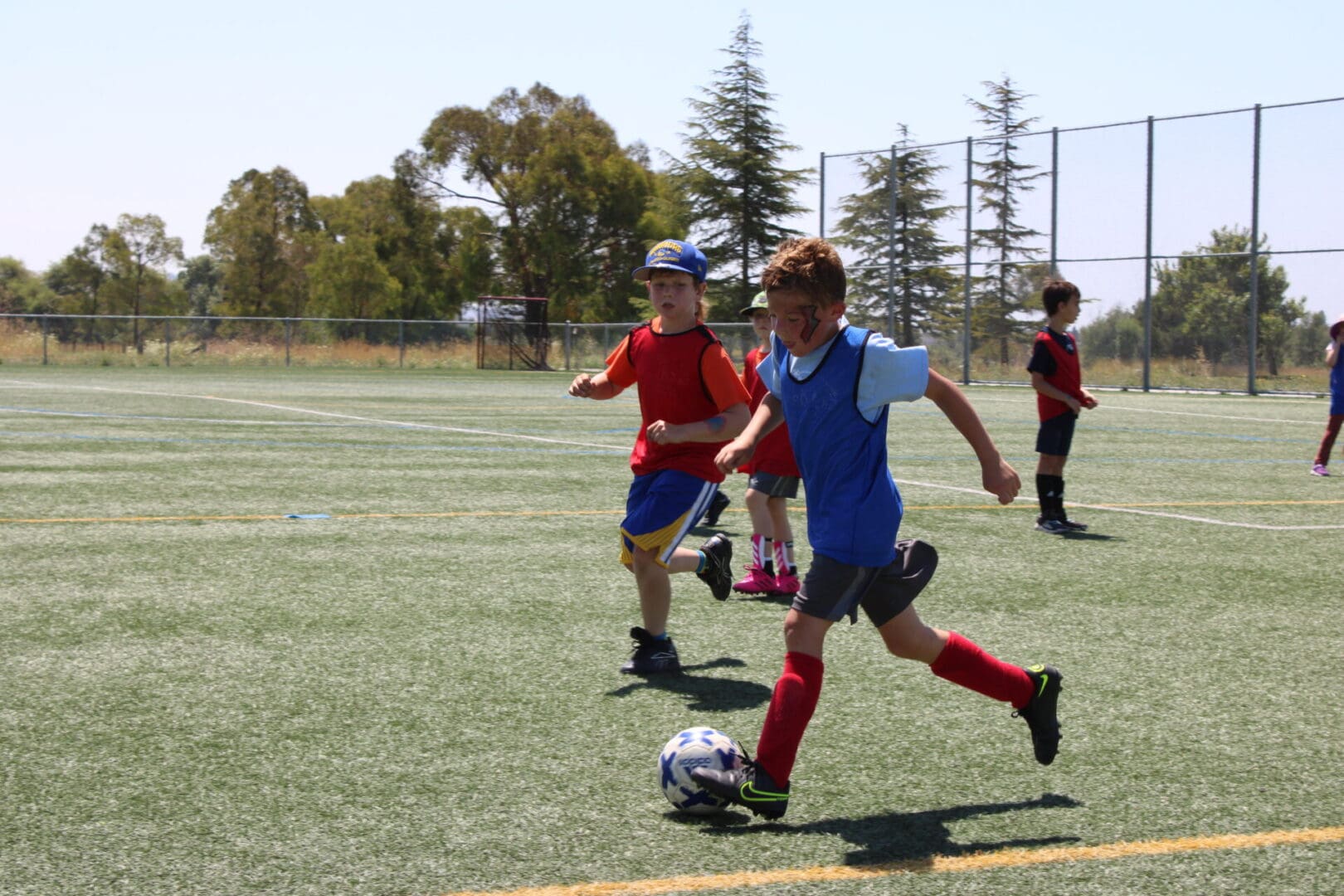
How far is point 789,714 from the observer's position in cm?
411

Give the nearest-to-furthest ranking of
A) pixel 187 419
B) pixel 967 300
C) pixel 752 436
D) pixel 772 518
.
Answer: pixel 752 436 < pixel 772 518 < pixel 187 419 < pixel 967 300

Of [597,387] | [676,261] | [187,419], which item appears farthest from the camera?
[187,419]

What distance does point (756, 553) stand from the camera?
7.95 m

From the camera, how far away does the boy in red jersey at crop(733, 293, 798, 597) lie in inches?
309

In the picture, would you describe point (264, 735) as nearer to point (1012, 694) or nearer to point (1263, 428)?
point (1012, 694)

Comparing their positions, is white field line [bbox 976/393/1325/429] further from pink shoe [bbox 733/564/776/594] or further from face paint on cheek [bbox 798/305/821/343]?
face paint on cheek [bbox 798/305/821/343]

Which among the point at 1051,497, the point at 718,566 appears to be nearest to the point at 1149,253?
the point at 1051,497

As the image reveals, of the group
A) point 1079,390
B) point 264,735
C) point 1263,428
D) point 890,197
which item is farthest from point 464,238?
point 264,735

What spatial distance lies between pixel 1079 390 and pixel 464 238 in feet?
200

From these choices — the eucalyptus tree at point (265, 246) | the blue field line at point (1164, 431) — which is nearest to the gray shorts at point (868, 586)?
the blue field line at point (1164, 431)

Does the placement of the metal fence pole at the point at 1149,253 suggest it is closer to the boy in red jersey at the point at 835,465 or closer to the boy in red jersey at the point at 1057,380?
the boy in red jersey at the point at 1057,380

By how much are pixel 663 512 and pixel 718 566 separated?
2.31 feet

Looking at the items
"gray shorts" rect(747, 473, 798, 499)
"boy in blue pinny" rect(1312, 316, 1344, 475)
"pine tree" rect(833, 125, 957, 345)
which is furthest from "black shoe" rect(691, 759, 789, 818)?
"pine tree" rect(833, 125, 957, 345)

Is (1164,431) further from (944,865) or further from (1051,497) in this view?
(944,865)
